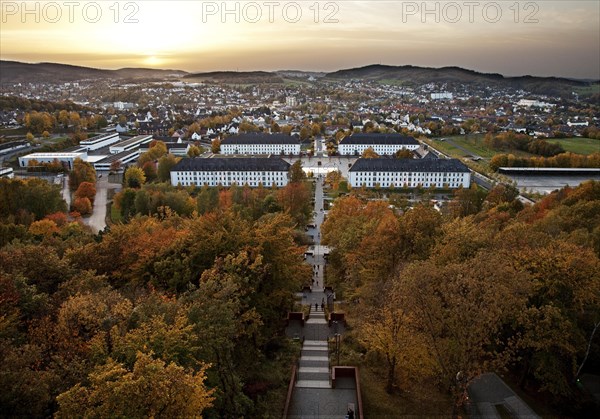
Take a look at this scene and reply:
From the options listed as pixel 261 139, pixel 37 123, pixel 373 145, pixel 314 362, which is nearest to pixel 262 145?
pixel 261 139

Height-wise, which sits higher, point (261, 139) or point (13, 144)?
point (261, 139)

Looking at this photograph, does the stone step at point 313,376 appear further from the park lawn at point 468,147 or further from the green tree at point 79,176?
the park lawn at point 468,147

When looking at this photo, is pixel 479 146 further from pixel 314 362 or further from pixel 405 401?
pixel 405 401

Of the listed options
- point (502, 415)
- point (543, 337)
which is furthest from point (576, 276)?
point (502, 415)

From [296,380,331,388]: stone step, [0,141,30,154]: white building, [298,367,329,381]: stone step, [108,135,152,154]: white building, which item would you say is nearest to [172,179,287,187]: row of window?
[108,135,152,154]: white building

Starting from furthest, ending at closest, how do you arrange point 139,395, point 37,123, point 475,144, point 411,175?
point 37,123 < point 475,144 < point 411,175 < point 139,395

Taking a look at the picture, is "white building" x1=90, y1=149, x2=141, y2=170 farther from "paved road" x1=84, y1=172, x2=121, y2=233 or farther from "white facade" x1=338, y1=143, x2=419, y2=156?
"white facade" x1=338, y1=143, x2=419, y2=156
